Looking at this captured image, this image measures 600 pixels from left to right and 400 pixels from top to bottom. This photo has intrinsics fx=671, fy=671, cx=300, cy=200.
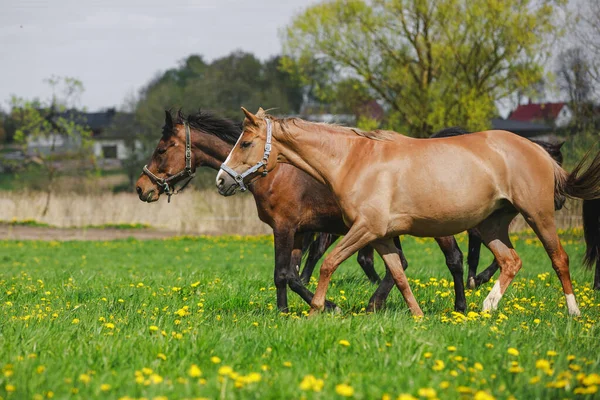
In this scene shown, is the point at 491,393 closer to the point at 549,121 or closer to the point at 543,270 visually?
the point at 543,270

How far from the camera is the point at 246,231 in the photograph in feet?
88.6

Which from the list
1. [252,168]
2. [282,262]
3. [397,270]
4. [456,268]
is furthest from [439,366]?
[456,268]

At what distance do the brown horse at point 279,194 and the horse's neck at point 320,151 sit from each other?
2.89 ft

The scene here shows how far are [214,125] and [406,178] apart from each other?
9.67 feet

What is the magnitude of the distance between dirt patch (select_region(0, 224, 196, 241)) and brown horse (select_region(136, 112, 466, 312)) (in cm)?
1775

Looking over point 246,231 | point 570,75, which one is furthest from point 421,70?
point 246,231

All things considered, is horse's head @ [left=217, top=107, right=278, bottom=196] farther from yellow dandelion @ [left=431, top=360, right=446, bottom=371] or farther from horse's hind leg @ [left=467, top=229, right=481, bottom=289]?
horse's hind leg @ [left=467, top=229, right=481, bottom=289]

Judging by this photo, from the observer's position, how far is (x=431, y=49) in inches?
1277

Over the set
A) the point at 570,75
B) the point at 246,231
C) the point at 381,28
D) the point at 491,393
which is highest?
the point at 381,28

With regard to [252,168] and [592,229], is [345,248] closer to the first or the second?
[252,168]

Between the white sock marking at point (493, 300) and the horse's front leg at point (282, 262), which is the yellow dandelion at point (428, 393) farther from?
the horse's front leg at point (282, 262)

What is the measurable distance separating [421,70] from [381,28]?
9.43ft

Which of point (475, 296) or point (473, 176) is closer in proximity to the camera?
point (473, 176)

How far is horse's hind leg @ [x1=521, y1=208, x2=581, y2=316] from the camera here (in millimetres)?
6602
